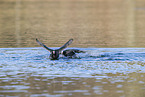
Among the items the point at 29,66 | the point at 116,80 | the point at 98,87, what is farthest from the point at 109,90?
the point at 29,66

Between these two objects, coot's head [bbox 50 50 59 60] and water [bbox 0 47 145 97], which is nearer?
water [bbox 0 47 145 97]

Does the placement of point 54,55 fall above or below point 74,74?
above

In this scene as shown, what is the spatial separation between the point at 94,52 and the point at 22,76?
7.02 m

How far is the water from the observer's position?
14.1m

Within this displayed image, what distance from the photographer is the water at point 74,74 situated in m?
14.1

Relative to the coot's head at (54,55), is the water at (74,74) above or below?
below

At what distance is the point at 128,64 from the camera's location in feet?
61.8

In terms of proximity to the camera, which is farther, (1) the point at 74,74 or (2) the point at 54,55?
(2) the point at 54,55

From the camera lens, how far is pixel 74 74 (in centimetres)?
1672

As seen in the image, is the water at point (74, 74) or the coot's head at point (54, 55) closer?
the water at point (74, 74)

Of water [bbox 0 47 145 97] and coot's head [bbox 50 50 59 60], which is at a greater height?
coot's head [bbox 50 50 59 60]

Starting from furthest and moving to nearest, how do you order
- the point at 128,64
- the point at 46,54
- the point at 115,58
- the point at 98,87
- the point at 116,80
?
the point at 46,54, the point at 115,58, the point at 128,64, the point at 116,80, the point at 98,87

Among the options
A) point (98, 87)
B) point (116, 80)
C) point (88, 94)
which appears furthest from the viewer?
point (116, 80)

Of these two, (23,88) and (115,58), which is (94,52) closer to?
(115,58)
